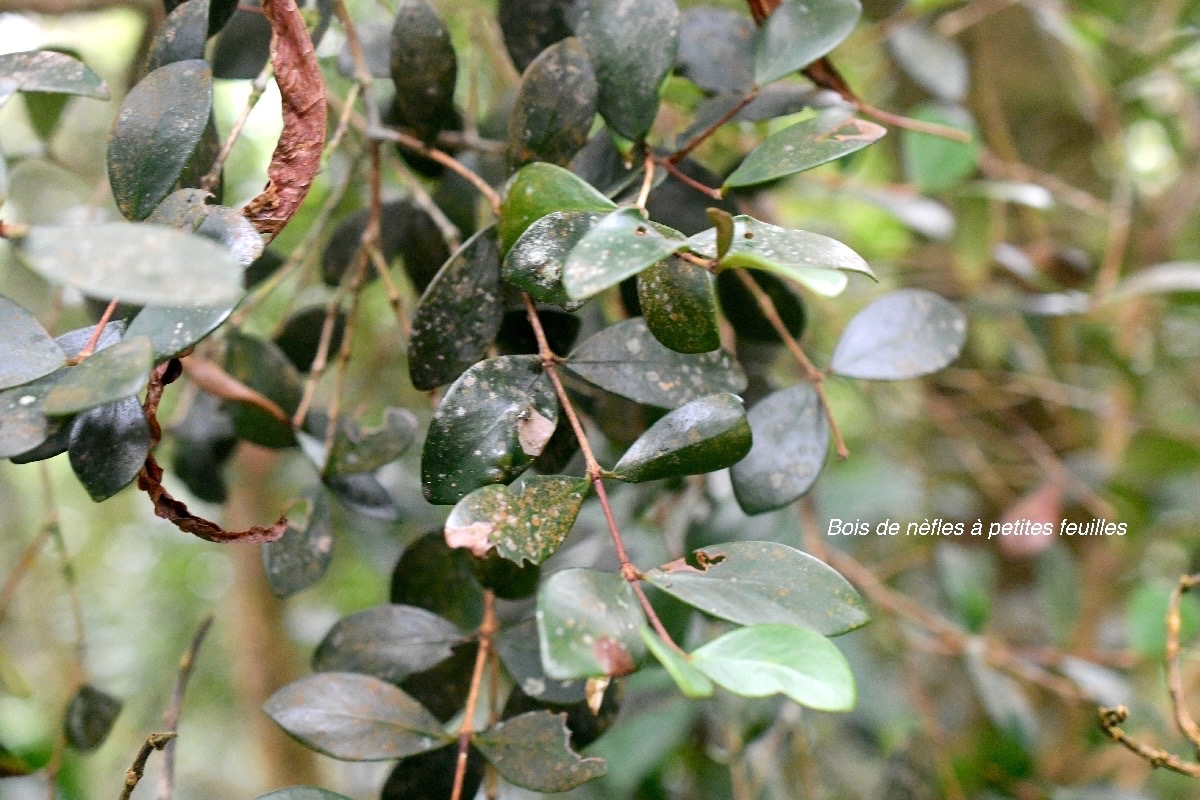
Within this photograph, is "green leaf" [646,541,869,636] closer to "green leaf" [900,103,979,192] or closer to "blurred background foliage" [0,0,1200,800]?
"blurred background foliage" [0,0,1200,800]

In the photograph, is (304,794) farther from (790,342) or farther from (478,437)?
(790,342)

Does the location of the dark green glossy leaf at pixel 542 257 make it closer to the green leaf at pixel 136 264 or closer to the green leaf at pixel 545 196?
the green leaf at pixel 545 196

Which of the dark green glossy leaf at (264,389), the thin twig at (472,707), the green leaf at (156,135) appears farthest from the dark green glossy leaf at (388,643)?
the green leaf at (156,135)

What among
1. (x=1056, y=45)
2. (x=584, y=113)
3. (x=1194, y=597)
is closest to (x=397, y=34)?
(x=584, y=113)

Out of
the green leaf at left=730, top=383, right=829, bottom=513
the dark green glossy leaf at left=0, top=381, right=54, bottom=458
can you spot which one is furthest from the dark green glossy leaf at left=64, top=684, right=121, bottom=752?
the green leaf at left=730, top=383, right=829, bottom=513

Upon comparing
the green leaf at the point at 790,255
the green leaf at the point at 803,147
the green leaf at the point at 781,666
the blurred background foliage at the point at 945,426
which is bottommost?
the blurred background foliage at the point at 945,426
